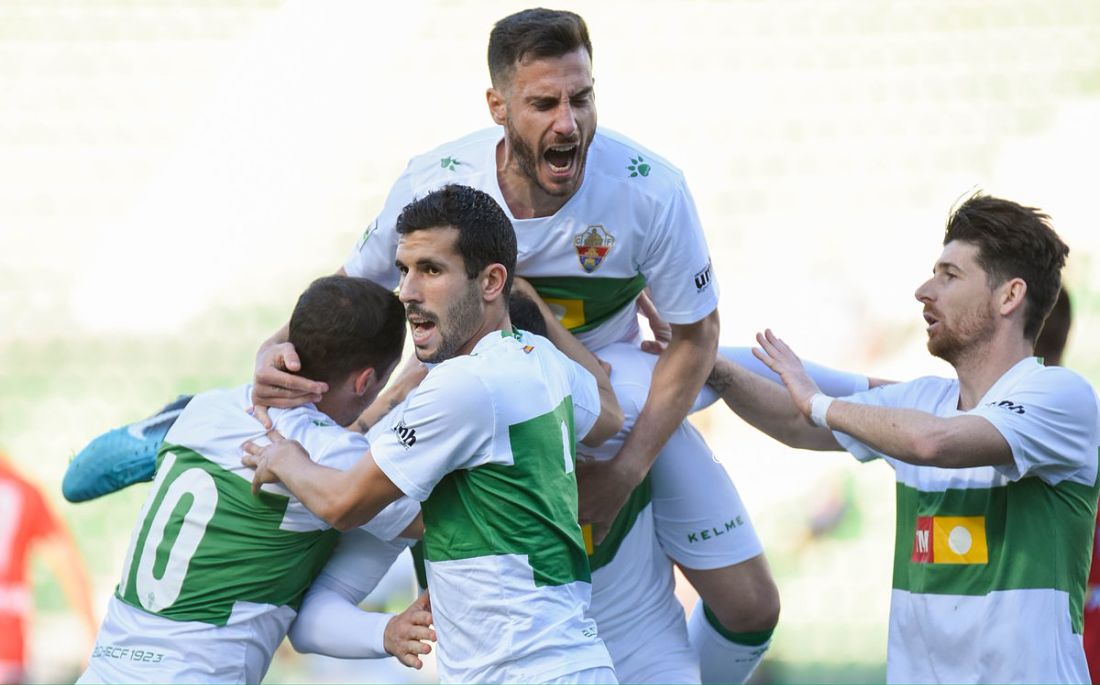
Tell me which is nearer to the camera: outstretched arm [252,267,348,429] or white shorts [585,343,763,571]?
outstretched arm [252,267,348,429]

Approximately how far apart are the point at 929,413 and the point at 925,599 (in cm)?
52

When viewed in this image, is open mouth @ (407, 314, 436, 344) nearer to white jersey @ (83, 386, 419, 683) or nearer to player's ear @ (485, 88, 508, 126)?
white jersey @ (83, 386, 419, 683)

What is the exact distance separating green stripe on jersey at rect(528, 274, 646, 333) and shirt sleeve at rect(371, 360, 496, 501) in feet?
3.22

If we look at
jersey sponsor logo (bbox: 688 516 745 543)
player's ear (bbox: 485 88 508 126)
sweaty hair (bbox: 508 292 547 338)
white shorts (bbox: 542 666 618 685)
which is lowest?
jersey sponsor logo (bbox: 688 516 745 543)

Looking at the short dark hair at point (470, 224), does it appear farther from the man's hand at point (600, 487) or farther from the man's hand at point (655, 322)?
the man's hand at point (655, 322)

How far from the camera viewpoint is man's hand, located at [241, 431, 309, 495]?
11.3 feet

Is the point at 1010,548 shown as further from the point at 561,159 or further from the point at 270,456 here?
the point at 270,456

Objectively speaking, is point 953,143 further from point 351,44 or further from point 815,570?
point 351,44

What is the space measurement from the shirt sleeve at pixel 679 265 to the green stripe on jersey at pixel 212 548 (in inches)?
44.9

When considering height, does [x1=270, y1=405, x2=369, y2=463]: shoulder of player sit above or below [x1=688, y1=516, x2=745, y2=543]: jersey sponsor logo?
above

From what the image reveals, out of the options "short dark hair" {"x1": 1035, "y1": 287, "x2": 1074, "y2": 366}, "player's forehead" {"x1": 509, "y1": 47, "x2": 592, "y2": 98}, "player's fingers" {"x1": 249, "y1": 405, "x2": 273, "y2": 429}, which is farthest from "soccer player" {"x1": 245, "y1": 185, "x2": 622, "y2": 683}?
"short dark hair" {"x1": 1035, "y1": 287, "x2": 1074, "y2": 366}

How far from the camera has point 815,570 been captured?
7859 millimetres

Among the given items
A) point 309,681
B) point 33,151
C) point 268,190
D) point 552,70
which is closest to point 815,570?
point 309,681

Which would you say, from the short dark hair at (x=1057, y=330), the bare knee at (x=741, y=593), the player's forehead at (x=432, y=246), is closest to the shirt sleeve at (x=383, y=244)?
the player's forehead at (x=432, y=246)
